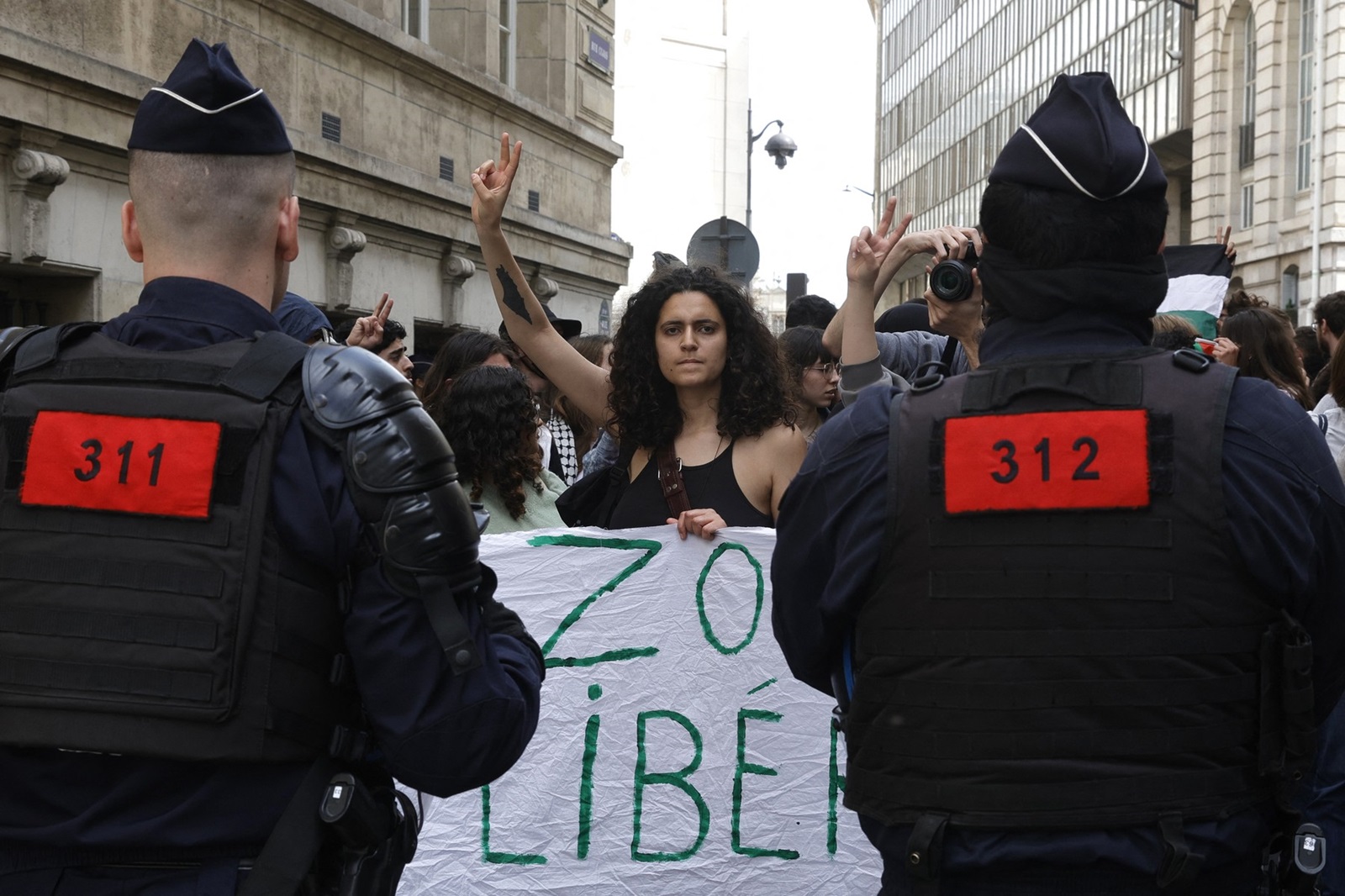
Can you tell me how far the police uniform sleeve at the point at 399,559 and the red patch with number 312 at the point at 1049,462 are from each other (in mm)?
841

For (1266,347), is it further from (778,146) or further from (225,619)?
(778,146)

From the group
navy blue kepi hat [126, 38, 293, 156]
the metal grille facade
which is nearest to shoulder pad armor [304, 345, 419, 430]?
navy blue kepi hat [126, 38, 293, 156]

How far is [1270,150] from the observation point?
3950 centimetres

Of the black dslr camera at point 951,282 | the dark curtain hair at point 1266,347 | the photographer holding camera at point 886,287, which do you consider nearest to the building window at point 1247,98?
the dark curtain hair at point 1266,347

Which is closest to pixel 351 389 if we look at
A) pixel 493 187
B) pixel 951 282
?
pixel 951 282

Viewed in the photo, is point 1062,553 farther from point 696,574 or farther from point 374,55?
point 374,55

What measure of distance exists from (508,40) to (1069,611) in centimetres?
1838

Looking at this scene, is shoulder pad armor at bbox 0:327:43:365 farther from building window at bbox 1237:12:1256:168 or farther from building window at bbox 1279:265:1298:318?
building window at bbox 1237:12:1256:168

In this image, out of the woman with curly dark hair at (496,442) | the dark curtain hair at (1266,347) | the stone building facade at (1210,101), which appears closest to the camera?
the woman with curly dark hair at (496,442)

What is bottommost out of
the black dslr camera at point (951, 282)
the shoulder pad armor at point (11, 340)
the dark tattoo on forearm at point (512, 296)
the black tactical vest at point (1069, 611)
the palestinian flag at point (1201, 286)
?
the black tactical vest at point (1069, 611)

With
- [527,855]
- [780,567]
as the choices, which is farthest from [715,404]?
[780,567]

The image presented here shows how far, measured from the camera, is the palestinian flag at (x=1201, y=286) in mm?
6695

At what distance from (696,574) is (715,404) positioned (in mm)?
621

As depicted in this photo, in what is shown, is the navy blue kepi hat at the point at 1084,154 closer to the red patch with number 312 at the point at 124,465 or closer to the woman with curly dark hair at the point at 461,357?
the red patch with number 312 at the point at 124,465
